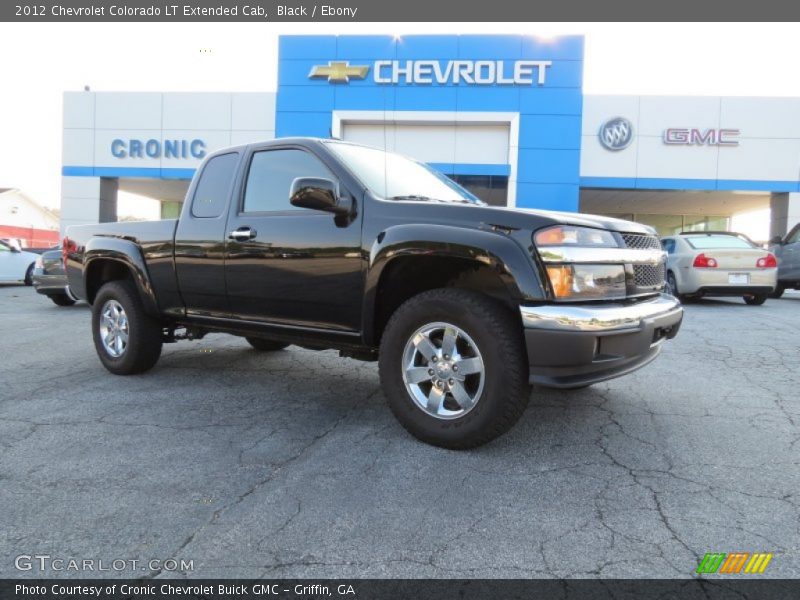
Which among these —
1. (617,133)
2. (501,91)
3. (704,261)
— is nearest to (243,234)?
(704,261)

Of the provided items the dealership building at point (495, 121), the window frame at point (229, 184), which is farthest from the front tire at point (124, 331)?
the dealership building at point (495, 121)

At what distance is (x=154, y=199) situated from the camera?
34938 millimetres

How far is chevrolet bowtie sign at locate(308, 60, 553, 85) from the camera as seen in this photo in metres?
21.5

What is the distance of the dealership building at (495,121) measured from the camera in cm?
2155

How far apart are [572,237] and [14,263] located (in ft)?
57.9

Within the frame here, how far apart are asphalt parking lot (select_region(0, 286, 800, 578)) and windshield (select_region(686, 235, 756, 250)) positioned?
613 cm

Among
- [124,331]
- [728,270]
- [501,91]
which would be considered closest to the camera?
[124,331]

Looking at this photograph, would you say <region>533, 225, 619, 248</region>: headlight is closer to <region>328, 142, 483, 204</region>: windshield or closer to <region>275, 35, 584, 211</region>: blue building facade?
<region>328, 142, 483, 204</region>: windshield

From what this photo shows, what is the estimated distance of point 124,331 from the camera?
16.6 ft

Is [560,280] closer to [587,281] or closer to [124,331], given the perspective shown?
[587,281]

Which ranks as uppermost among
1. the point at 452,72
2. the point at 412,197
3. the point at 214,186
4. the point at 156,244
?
the point at 452,72

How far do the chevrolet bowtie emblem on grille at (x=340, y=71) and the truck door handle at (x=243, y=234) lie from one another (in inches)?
771

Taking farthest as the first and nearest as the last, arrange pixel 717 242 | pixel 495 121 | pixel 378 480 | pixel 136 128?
pixel 136 128 < pixel 495 121 < pixel 717 242 < pixel 378 480

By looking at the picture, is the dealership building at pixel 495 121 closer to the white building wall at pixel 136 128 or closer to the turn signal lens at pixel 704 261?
the white building wall at pixel 136 128
